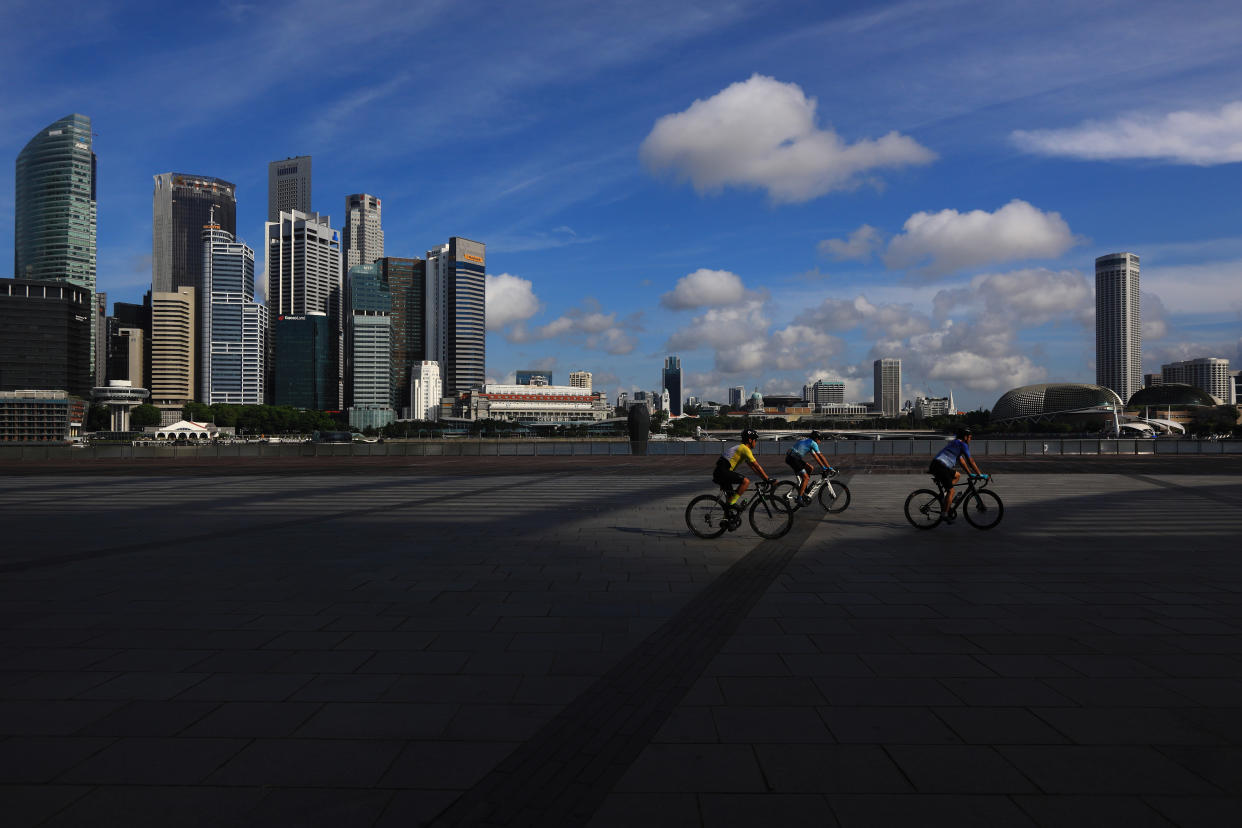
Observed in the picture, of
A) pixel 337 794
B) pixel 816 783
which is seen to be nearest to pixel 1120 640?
pixel 816 783

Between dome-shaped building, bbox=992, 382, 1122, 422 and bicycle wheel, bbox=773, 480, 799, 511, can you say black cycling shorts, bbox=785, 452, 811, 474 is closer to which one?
bicycle wheel, bbox=773, 480, 799, 511

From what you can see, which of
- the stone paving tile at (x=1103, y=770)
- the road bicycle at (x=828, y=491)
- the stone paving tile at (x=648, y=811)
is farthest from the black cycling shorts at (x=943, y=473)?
the stone paving tile at (x=648, y=811)

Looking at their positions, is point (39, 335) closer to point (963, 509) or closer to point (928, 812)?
point (963, 509)

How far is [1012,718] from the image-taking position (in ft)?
14.5

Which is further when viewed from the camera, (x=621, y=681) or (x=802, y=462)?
(x=802, y=462)

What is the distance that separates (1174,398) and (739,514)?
217 m

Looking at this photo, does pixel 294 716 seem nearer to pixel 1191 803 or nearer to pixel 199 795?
pixel 199 795

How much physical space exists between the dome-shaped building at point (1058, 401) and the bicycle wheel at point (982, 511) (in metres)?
181

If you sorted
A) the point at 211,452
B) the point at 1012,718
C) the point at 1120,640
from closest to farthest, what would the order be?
1. the point at 1012,718
2. the point at 1120,640
3. the point at 211,452

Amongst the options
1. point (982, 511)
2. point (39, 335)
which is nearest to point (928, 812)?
point (982, 511)

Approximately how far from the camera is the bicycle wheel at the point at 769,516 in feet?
38.6

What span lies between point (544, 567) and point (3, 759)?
5791mm

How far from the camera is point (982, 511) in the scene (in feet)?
40.7

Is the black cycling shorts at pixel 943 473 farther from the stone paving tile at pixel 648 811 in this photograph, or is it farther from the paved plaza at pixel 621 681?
the stone paving tile at pixel 648 811
